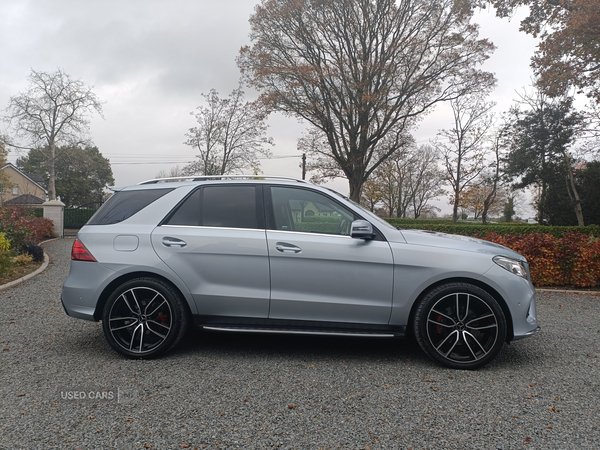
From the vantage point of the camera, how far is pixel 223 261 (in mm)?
3791

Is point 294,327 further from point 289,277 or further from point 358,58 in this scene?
point 358,58

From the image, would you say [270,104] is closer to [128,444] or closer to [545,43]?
[545,43]

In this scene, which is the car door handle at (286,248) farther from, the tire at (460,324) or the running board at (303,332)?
the tire at (460,324)

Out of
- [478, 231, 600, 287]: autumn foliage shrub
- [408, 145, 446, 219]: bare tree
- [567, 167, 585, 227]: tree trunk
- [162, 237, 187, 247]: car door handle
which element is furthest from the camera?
[408, 145, 446, 219]: bare tree

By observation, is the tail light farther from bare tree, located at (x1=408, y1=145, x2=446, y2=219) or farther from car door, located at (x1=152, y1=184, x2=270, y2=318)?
bare tree, located at (x1=408, y1=145, x2=446, y2=219)

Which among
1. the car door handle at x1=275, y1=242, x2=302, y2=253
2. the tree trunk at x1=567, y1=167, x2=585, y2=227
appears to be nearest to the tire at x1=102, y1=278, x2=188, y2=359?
the car door handle at x1=275, y1=242, x2=302, y2=253

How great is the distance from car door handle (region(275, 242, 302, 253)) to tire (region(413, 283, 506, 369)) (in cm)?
122

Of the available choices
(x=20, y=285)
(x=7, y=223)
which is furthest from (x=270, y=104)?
(x=20, y=285)

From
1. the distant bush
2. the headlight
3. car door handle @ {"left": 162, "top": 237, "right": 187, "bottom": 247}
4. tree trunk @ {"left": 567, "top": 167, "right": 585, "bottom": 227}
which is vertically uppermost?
tree trunk @ {"left": 567, "top": 167, "right": 585, "bottom": 227}

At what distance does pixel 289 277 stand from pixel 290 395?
102 centimetres

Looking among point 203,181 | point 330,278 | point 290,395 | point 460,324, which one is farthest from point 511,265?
point 203,181

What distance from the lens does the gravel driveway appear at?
2537 millimetres

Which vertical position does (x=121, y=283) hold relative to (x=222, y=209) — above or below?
below

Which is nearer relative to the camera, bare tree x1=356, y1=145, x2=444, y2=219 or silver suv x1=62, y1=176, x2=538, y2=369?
silver suv x1=62, y1=176, x2=538, y2=369
